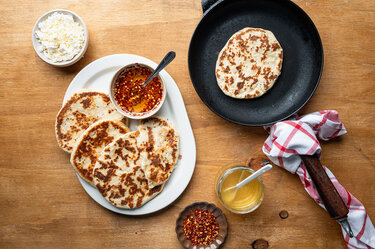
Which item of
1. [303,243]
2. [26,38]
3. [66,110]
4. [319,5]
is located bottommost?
[303,243]

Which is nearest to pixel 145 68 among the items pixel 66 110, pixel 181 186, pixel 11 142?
pixel 66 110

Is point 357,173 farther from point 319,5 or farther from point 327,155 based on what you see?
point 319,5

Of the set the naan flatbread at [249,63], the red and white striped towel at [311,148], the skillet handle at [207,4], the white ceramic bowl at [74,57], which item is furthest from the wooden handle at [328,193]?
the white ceramic bowl at [74,57]

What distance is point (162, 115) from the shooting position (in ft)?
6.70

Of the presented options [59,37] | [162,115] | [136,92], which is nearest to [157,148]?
[162,115]

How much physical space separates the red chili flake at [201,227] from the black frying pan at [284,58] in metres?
0.72

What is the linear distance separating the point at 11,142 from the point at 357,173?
102 inches

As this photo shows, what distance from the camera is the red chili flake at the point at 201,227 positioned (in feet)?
6.62

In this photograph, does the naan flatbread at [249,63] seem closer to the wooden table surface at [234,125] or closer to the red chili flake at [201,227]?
the wooden table surface at [234,125]

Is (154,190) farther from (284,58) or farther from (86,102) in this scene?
(284,58)

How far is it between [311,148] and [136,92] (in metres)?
1.25

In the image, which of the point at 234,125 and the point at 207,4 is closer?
the point at 207,4

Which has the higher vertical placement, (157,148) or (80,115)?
(80,115)

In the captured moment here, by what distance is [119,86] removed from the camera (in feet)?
6.47
